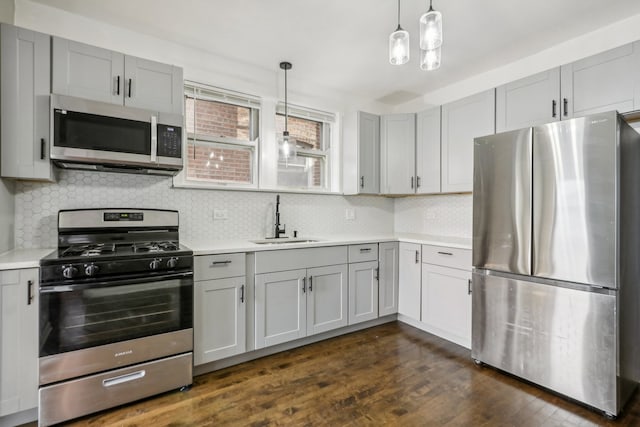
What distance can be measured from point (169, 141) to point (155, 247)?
0.77 m

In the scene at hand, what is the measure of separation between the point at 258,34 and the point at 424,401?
2928 millimetres

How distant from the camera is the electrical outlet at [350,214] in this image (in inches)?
147

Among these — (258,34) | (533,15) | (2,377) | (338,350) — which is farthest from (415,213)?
(2,377)

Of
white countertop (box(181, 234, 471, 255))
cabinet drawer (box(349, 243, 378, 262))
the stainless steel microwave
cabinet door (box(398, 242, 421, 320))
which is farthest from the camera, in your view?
cabinet door (box(398, 242, 421, 320))

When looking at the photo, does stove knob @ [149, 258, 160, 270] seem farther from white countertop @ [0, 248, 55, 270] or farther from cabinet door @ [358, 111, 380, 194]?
cabinet door @ [358, 111, 380, 194]

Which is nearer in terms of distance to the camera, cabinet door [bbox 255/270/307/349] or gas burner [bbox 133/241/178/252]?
gas burner [bbox 133/241/178/252]

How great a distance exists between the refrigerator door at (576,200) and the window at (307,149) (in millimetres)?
2108

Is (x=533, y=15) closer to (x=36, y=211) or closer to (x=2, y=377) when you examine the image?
(x=36, y=211)

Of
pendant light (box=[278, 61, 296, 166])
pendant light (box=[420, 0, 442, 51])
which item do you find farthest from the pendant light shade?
pendant light (box=[278, 61, 296, 166])

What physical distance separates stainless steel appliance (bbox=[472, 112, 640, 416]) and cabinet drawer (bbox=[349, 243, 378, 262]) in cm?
101

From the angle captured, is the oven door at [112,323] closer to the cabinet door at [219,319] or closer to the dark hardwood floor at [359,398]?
the cabinet door at [219,319]

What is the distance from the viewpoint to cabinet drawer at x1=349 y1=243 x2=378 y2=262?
2.99 meters

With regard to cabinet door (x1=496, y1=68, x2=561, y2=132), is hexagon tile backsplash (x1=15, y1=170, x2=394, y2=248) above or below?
below

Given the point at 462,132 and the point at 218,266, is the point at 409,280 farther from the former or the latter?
the point at 218,266
